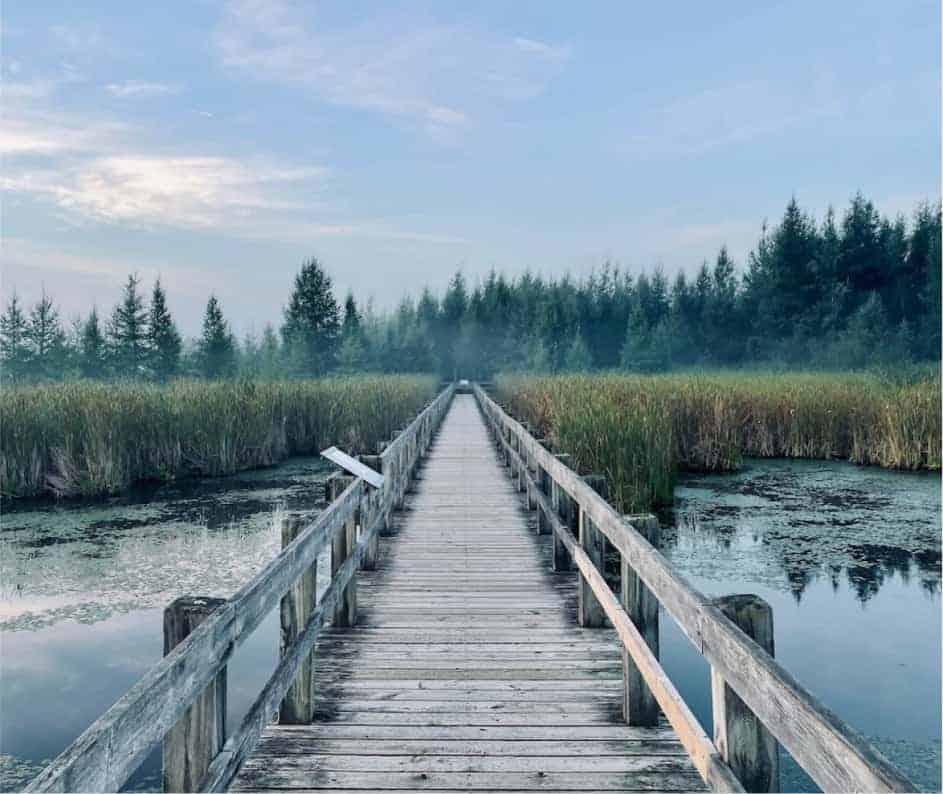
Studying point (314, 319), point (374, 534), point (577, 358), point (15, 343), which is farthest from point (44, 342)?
point (374, 534)

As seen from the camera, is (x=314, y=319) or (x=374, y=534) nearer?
(x=374, y=534)

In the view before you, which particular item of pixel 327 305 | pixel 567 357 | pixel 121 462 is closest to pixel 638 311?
pixel 567 357

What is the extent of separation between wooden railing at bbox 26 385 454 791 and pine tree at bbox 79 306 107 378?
5634 cm

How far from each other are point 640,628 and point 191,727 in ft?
6.29

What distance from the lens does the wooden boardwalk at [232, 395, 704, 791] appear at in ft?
8.80

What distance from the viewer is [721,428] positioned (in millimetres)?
13016

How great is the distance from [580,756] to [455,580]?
2.67 metres

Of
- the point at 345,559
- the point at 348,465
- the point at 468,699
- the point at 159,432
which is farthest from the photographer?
the point at 159,432

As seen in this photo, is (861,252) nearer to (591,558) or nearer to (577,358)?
(577,358)

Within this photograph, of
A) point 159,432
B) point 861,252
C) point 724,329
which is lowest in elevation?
point 159,432

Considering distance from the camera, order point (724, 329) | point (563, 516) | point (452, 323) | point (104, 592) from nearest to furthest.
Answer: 1. point (563, 516)
2. point (104, 592)
3. point (724, 329)
4. point (452, 323)

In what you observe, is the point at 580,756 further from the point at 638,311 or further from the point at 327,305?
the point at 638,311

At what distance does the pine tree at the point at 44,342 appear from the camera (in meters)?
53.1

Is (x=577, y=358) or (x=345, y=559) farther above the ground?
(x=577, y=358)
